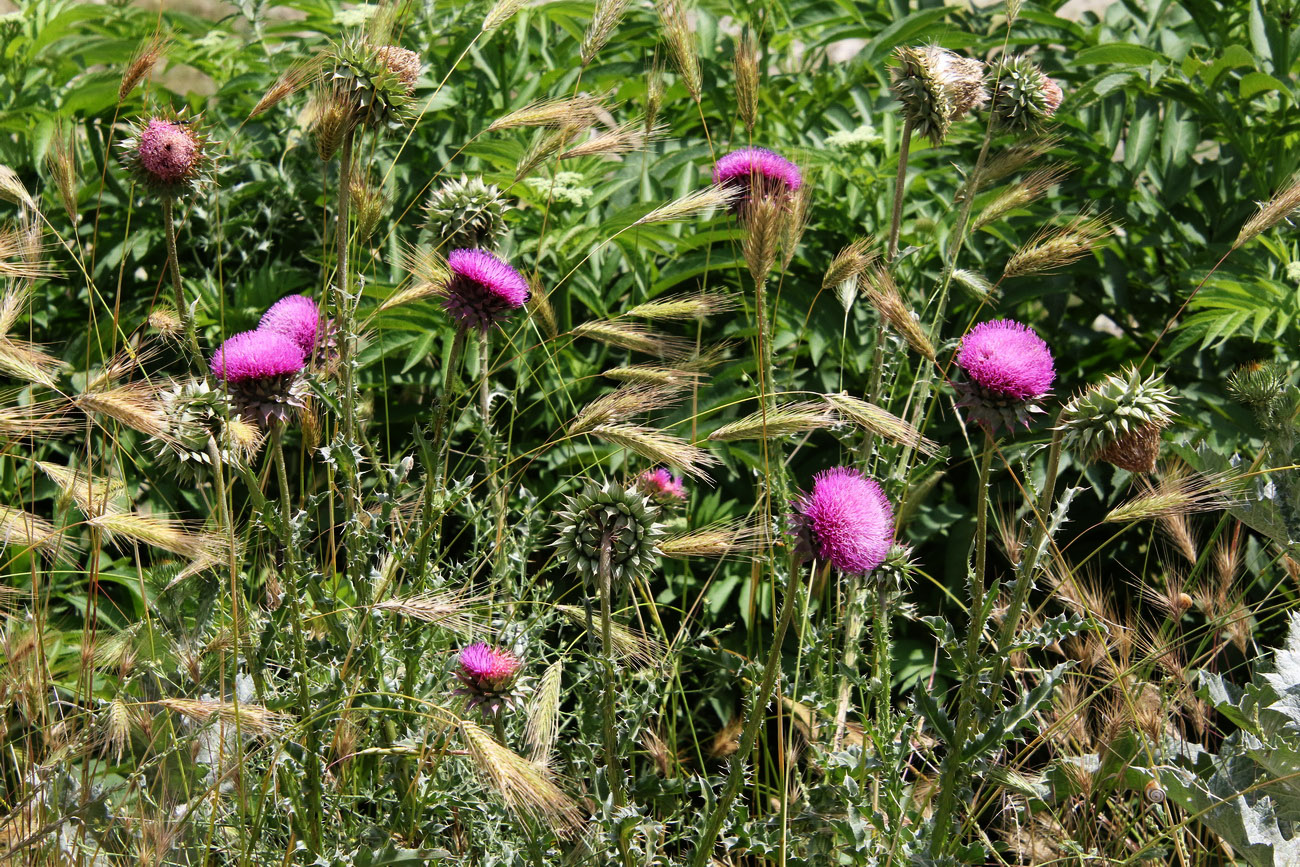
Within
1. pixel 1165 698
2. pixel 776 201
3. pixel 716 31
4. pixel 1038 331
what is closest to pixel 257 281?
pixel 716 31

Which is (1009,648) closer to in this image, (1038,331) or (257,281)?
(1038,331)

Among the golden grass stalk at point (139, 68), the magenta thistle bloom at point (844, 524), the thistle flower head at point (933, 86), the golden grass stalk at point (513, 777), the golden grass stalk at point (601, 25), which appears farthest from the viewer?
the thistle flower head at point (933, 86)

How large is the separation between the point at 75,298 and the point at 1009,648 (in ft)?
9.00

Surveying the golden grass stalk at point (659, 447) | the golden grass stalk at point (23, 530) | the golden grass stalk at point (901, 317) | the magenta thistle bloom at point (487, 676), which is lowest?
the magenta thistle bloom at point (487, 676)

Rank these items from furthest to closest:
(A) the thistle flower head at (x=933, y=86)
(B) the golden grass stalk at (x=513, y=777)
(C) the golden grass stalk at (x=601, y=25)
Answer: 1. (A) the thistle flower head at (x=933, y=86)
2. (C) the golden grass stalk at (x=601, y=25)
3. (B) the golden grass stalk at (x=513, y=777)

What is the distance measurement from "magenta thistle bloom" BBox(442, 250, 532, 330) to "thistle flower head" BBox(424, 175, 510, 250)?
0.38 meters

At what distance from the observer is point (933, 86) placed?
2.43m

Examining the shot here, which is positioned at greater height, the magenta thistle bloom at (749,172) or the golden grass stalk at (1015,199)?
the golden grass stalk at (1015,199)

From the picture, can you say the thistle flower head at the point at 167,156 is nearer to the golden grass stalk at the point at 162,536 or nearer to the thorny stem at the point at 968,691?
the golden grass stalk at the point at 162,536

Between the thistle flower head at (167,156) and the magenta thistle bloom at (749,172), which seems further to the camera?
the magenta thistle bloom at (749,172)

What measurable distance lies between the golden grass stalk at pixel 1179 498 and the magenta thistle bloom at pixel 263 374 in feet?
4.35

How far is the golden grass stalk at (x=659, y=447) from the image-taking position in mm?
1779

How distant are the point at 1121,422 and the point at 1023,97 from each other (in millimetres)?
979

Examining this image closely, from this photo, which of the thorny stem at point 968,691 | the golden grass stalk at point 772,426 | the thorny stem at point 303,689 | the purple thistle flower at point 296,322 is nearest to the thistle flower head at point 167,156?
the purple thistle flower at point 296,322
